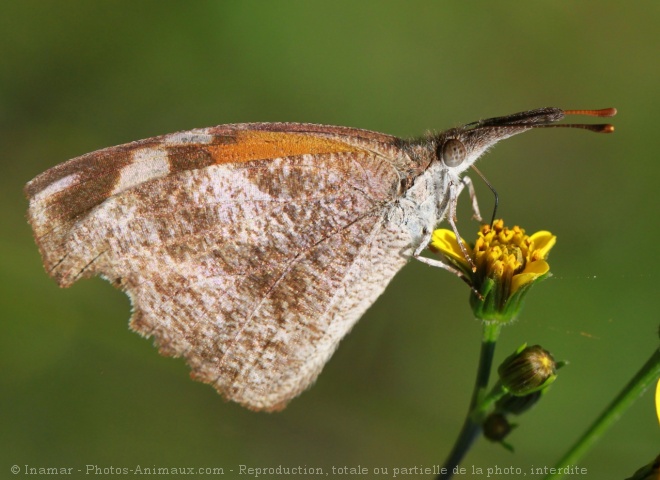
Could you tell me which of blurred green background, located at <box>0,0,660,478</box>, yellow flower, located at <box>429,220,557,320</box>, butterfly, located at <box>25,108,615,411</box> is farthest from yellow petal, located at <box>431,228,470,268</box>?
blurred green background, located at <box>0,0,660,478</box>

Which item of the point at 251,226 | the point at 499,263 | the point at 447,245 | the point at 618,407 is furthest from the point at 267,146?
the point at 618,407

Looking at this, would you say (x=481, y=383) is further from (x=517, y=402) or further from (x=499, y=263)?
(x=499, y=263)

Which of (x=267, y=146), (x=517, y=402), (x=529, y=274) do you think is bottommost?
(x=517, y=402)

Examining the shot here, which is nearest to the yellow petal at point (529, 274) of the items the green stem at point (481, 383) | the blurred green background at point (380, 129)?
the green stem at point (481, 383)

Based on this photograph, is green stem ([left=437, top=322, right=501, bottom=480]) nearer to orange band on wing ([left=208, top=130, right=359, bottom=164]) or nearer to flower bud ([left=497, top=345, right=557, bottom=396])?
flower bud ([left=497, top=345, right=557, bottom=396])

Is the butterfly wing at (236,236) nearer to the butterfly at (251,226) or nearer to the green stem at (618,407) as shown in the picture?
the butterfly at (251,226)

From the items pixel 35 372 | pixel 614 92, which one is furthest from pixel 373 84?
pixel 35 372
